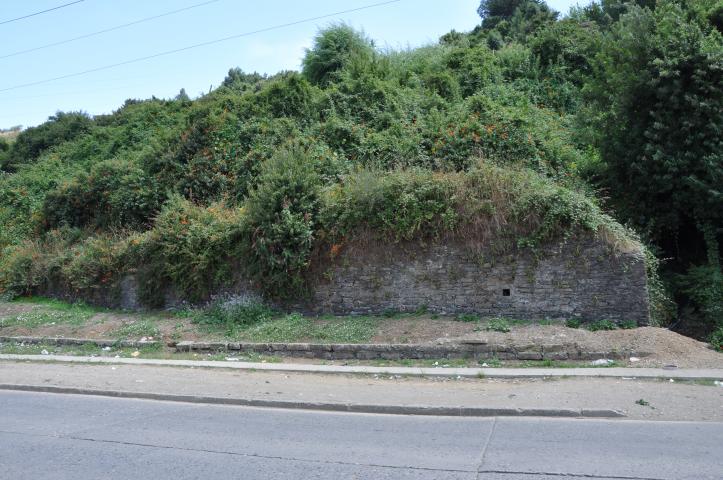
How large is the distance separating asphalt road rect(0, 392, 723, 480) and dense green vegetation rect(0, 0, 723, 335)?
6.32 meters

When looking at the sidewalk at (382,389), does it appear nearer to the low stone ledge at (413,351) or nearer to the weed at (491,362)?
the weed at (491,362)

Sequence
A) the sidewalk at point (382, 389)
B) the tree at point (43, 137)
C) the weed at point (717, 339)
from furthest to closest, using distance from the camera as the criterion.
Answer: the tree at point (43, 137) → the weed at point (717, 339) → the sidewalk at point (382, 389)

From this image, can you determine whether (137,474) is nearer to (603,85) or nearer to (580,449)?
(580,449)

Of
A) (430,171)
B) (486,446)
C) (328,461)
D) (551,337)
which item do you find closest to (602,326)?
(551,337)

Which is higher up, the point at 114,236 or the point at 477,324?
the point at 114,236

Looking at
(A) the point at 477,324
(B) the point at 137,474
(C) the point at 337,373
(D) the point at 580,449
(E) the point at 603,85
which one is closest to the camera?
(B) the point at 137,474

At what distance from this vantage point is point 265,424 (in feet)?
28.1

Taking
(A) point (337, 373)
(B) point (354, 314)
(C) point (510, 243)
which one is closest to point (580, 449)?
(A) point (337, 373)

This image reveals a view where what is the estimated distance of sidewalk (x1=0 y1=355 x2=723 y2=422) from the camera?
884cm

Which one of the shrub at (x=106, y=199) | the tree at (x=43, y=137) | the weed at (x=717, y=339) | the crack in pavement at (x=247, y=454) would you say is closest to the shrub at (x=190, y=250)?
the shrub at (x=106, y=199)

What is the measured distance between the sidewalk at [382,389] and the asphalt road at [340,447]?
399 mm

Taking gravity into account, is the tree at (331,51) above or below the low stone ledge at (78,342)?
above

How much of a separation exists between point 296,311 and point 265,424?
23.2ft

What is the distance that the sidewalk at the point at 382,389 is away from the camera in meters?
8.84
